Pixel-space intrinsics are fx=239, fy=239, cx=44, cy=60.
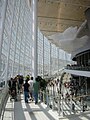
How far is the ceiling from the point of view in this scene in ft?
88.4

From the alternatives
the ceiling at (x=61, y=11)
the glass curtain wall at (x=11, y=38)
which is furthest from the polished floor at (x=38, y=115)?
the ceiling at (x=61, y=11)

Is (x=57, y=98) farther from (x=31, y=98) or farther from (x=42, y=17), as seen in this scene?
(x=42, y=17)

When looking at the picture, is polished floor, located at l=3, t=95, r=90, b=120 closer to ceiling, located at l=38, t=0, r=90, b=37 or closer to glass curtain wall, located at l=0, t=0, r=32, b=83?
glass curtain wall, located at l=0, t=0, r=32, b=83

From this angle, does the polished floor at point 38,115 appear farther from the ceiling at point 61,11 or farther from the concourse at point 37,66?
the ceiling at point 61,11

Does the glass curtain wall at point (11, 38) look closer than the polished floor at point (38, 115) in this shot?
No

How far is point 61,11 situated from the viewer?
103ft

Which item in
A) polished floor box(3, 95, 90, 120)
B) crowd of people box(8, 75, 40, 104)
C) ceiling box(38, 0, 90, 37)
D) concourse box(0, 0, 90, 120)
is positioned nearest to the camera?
polished floor box(3, 95, 90, 120)

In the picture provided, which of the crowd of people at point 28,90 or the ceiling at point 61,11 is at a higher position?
the ceiling at point 61,11

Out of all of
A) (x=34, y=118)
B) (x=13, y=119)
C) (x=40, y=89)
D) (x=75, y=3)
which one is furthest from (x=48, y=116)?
(x=75, y=3)

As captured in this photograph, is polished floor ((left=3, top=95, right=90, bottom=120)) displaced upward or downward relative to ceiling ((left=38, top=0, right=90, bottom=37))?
downward

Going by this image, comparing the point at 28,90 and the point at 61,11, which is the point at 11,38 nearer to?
the point at 28,90

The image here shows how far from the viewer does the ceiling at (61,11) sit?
2695 cm

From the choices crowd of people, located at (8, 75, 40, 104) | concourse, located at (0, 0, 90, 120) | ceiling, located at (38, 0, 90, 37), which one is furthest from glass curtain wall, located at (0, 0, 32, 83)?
ceiling, located at (38, 0, 90, 37)

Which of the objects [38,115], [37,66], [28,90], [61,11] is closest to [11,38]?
[37,66]
